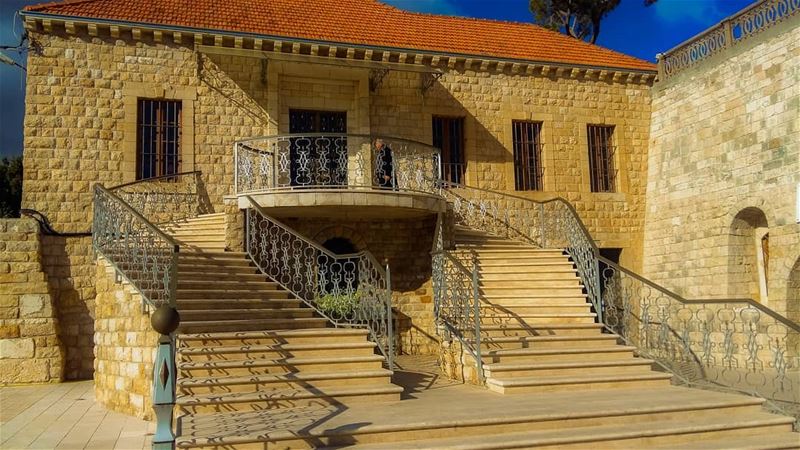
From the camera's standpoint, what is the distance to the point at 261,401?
7215mm

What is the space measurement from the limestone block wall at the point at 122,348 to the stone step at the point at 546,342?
4.66 meters

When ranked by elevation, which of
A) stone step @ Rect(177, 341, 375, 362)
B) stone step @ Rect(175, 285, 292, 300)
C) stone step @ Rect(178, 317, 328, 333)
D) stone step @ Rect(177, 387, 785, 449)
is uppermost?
stone step @ Rect(175, 285, 292, 300)

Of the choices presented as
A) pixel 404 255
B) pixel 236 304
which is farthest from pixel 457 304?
pixel 404 255

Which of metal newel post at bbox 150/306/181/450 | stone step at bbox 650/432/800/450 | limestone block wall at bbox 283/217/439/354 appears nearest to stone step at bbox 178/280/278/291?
limestone block wall at bbox 283/217/439/354

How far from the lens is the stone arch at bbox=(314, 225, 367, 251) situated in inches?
536

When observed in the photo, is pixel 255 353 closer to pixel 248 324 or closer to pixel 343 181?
pixel 248 324

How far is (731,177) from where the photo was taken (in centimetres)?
1395

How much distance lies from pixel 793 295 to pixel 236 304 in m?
10.7

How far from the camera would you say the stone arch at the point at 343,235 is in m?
13.6

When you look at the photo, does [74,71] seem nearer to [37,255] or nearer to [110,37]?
[110,37]

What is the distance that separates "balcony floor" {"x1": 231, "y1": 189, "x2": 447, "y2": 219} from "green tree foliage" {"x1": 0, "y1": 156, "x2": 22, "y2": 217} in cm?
1960

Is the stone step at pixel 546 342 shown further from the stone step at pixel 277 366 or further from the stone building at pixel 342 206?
the stone step at pixel 277 366

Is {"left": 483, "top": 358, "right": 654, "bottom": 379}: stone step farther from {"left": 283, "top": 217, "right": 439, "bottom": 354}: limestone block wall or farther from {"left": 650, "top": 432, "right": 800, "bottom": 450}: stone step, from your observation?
{"left": 283, "top": 217, "right": 439, "bottom": 354}: limestone block wall

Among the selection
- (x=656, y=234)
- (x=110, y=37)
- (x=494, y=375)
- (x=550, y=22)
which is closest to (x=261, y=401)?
(x=494, y=375)
